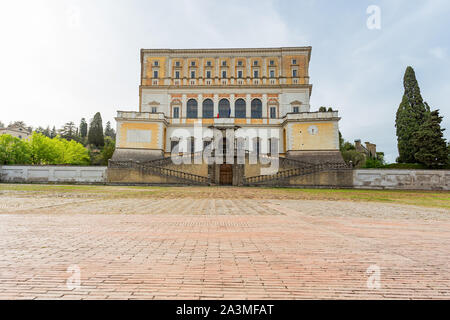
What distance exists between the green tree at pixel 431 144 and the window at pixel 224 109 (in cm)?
3130

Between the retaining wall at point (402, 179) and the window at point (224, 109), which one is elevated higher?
the window at point (224, 109)

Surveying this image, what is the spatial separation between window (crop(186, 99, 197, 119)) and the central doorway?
14.9 meters

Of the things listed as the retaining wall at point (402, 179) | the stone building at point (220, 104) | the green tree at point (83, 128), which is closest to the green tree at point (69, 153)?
the stone building at point (220, 104)

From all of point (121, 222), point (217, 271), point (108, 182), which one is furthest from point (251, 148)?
point (217, 271)

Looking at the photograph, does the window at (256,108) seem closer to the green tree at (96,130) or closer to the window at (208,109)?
the window at (208,109)

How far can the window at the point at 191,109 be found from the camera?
4509 centimetres

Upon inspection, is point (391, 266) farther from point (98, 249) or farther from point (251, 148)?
point (251, 148)

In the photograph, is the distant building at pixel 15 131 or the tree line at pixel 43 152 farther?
the distant building at pixel 15 131

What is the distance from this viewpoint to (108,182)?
3019 cm

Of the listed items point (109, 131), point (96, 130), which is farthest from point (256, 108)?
point (109, 131)

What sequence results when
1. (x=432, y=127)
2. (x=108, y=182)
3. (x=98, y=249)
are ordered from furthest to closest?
(x=432, y=127) → (x=108, y=182) → (x=98, y=249)

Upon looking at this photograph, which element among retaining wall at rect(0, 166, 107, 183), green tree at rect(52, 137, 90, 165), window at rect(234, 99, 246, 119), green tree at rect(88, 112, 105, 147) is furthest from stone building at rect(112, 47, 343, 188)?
green tree at rect(88, 112, 105, 147)

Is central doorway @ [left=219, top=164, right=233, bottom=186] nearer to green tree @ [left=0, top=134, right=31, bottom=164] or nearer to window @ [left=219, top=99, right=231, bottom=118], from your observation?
window @ [left=219, top=99, right=231, bottom=118]
